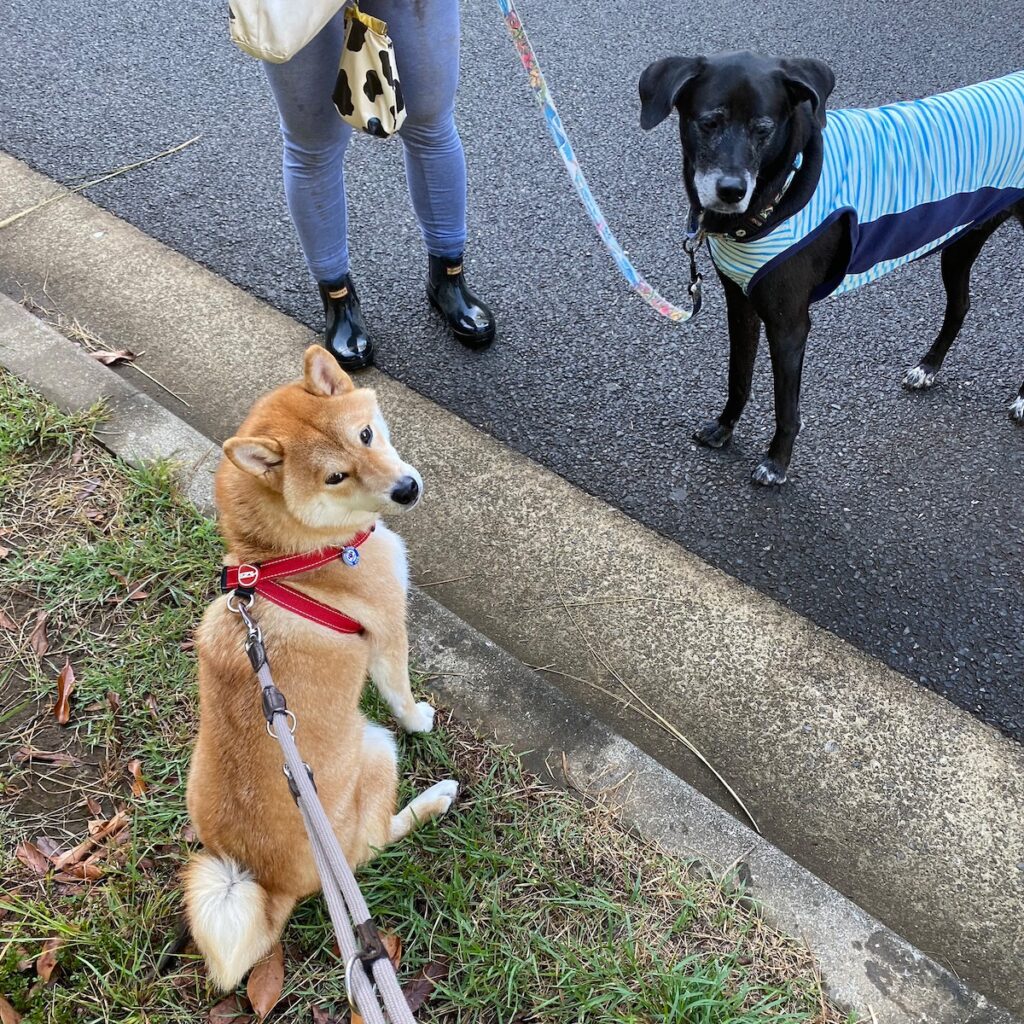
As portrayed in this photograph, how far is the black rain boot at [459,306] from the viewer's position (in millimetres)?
3277

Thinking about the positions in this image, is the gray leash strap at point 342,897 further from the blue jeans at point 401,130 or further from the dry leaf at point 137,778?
the blue jeans at point 401,130

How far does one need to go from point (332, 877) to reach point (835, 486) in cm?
220

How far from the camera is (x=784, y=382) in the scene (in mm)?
2586

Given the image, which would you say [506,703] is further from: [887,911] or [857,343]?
[857,343]

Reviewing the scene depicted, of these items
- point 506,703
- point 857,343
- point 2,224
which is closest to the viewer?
point 506,703

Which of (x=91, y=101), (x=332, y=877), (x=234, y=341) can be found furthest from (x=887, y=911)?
(x=91, y=101)

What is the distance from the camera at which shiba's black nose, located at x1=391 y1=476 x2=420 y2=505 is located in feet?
5.86

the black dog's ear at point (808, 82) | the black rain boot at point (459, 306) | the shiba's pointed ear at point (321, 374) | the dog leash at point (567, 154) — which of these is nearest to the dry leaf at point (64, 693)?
the shiba's pointed ear at point (321, 374)

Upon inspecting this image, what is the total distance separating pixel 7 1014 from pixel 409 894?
82 centimetres

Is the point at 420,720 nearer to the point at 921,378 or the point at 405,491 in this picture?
the point at 405,491

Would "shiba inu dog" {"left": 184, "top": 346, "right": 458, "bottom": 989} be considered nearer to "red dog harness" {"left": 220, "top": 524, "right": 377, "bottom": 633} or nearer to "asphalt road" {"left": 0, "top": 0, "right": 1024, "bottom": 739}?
"red dog harness" {"left": 220, "top": 524, "right": 377, "bottom": 633}

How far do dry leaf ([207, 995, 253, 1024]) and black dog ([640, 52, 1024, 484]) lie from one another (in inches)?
86.7

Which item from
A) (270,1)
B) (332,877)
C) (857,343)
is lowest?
(857,343)

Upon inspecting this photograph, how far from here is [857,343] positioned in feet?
10.7
